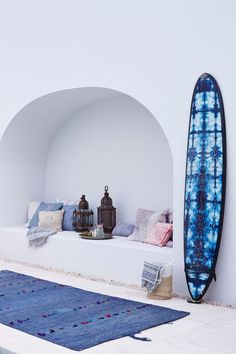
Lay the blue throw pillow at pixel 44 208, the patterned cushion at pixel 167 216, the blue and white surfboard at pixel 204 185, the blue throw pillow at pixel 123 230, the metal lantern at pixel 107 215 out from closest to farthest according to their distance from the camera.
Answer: the blue and white surfboard at pixel 204 185, the patterned cushion at pixel 167 216, the blue throw pillow at pixel 123 230, the metal lantern at pixel 107 215, the blue throw pillow at pixel 44 208

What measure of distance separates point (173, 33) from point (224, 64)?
716 millimetres

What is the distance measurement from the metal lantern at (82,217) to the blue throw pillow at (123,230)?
0.48 meters

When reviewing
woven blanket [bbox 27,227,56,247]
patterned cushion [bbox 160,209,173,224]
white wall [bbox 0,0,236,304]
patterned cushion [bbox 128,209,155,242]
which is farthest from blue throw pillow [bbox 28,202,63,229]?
patterned cushion [bbox 160,209,173,224]

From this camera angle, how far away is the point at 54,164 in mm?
8352

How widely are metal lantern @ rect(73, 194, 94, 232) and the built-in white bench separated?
5.9 inches

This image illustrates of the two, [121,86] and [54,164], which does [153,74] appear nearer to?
[121,86]

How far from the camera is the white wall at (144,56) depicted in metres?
5.23

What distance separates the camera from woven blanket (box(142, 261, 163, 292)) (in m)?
5.30

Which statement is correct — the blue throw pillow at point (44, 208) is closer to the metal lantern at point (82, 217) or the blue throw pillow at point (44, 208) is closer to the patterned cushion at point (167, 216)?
the metal lantern at point (82, 217)

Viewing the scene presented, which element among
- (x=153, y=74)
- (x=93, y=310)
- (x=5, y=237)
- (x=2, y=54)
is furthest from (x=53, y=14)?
(x=93, y=310)

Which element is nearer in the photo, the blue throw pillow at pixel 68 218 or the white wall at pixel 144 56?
→ the white wall at pixel 144 56

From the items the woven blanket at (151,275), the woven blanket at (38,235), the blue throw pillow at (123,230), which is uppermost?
the blue throw pillow at (123,230)

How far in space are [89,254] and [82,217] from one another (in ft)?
3.03

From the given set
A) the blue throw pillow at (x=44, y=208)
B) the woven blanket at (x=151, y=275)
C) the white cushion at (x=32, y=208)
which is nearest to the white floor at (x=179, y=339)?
the woven blanket at (x=151, y=275)
